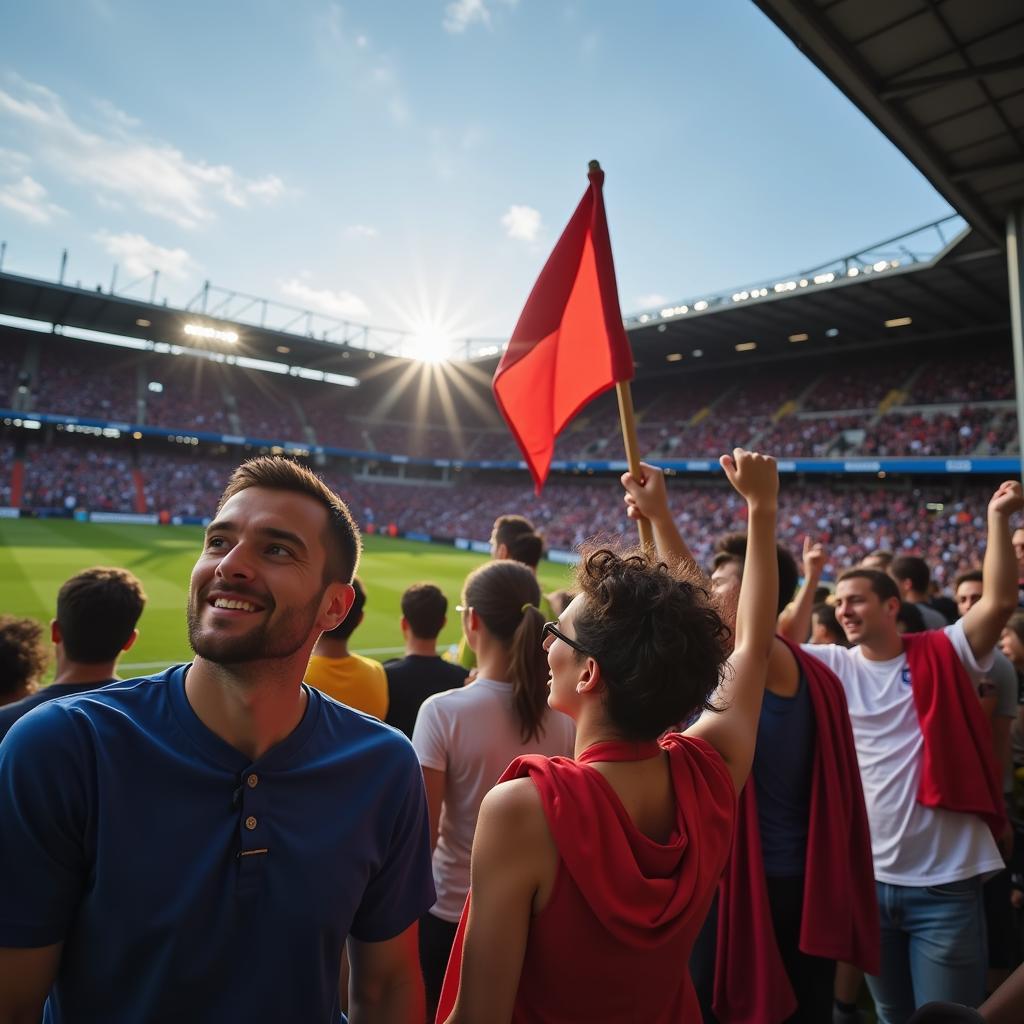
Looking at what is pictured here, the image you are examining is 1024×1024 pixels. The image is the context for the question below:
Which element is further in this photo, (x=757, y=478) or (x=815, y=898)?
(x=815, y=898)

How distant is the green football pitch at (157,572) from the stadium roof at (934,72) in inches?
425

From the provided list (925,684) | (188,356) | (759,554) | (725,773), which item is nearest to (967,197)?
(925,684)

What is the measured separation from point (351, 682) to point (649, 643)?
2.48 meters

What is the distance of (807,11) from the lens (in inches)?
263

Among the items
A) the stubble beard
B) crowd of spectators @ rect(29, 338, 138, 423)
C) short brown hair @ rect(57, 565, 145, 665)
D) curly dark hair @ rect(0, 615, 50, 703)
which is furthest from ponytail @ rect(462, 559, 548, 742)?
crowd of spectators @ rect(29, 338, 138, 423)

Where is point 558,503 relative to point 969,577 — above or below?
above

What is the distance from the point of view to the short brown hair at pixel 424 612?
4.02 metres

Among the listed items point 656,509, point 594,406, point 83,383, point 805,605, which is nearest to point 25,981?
point 656,509

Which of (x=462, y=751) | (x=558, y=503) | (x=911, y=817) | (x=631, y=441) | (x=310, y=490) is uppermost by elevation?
(x=558, y=503)

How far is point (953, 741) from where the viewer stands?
3.02 metres

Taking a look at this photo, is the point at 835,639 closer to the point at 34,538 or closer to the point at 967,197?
the point at 967,197

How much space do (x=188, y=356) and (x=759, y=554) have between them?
50565mm

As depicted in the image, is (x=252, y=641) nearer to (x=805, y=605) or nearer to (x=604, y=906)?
(x=604, y=906)

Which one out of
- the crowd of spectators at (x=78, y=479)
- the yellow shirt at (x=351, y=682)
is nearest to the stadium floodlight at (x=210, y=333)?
the crowd of spectators at (x=78, y=479)
